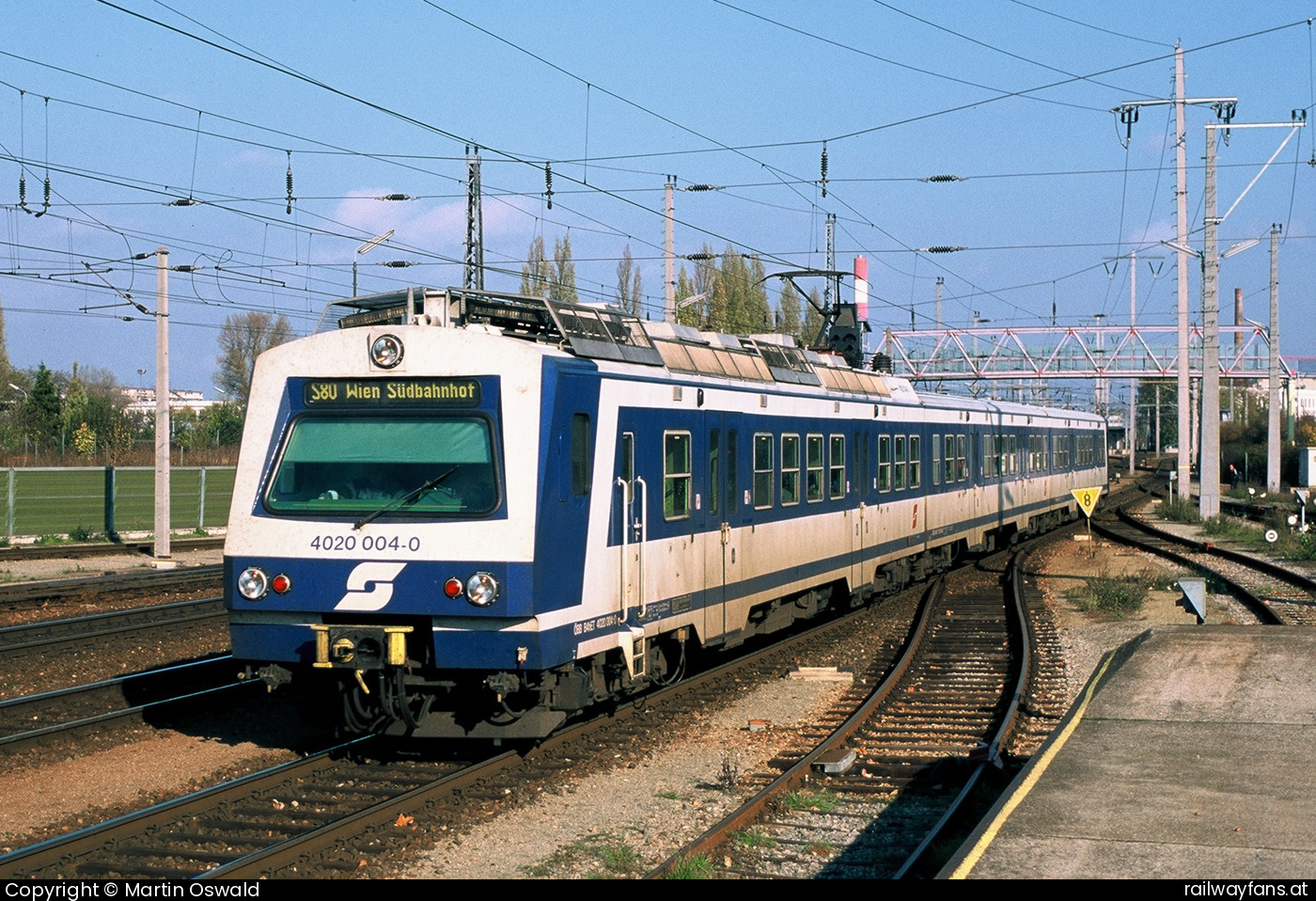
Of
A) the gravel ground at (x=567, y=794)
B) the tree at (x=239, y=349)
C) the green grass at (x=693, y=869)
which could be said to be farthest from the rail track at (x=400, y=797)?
the tree at (x=239, y=349)

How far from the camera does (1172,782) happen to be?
24.5 ft

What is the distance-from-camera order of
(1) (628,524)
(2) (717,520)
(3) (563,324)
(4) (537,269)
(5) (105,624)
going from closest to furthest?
(3) (563,324), (1) (628,524), (2) (717,520), (5) (105,624), (4) (537,269)

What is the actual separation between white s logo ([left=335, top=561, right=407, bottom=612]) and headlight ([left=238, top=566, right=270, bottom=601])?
59 centimetres

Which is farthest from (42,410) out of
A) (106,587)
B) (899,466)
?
(899,466)

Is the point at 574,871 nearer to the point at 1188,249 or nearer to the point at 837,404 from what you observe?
the point at 837,404

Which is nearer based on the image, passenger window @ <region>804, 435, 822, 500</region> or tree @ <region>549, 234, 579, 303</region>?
passenger window @ <region>804, 435, 822, 500</region>

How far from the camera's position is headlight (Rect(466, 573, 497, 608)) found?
851cm

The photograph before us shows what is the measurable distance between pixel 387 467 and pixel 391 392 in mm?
523

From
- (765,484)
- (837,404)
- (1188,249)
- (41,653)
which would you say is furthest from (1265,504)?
(41,653)

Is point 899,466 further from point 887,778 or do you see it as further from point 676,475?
point 887,778

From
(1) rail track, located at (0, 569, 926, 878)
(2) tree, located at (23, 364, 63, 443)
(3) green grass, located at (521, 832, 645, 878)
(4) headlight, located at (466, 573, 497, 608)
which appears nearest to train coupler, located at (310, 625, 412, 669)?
(4) headlight, located at (466, 573, 497, 608)

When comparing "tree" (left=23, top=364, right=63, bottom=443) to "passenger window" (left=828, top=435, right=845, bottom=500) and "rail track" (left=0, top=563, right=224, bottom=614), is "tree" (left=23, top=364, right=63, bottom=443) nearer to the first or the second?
"rail track" (left=0, top=563, right=224, bottom=614)

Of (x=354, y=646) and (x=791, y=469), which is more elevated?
(x=791, y=469)

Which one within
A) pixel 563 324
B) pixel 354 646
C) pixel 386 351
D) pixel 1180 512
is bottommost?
pixel 1180 512
